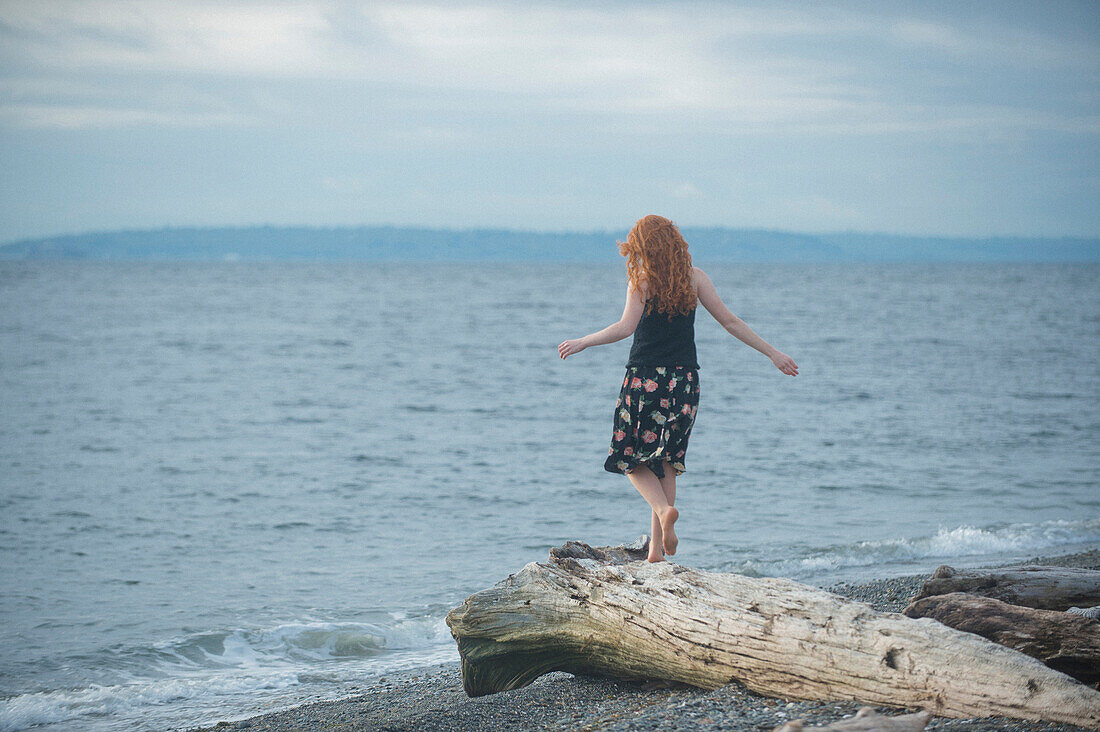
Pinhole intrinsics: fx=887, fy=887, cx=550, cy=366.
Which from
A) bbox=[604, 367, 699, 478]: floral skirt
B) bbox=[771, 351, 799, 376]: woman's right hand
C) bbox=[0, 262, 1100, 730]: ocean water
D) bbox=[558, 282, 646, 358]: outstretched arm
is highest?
bbox=[558, 282, 646, 358]: outstretched arm

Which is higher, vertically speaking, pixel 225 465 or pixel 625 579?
pixel 625 579

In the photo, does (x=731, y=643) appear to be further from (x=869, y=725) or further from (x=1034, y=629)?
(x=1034, y=629)

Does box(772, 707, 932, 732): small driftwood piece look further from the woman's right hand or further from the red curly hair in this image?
the red curly hair

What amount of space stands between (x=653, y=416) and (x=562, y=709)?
193 centimetres

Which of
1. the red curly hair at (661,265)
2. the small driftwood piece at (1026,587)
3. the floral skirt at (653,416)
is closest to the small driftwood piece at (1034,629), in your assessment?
the small driftwood piece at (1026,587)

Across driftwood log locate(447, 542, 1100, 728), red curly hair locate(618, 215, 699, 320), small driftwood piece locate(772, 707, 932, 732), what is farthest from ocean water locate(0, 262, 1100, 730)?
small driftwood piece locate(772, 707, 932, 732)

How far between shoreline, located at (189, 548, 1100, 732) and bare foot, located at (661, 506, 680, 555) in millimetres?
905

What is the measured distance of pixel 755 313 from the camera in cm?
6550

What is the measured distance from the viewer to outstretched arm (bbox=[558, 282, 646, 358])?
18.4 feet

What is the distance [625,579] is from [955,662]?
6.42ft

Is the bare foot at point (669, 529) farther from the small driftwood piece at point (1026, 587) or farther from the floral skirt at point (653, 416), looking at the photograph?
the small driftwood piece at point (1026, 587)

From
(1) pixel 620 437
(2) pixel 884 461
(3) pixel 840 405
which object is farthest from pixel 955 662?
(3) pixel 840 405

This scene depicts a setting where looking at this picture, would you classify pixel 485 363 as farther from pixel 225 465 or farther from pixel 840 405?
pixel 225 465

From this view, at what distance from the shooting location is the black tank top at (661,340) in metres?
5.82
